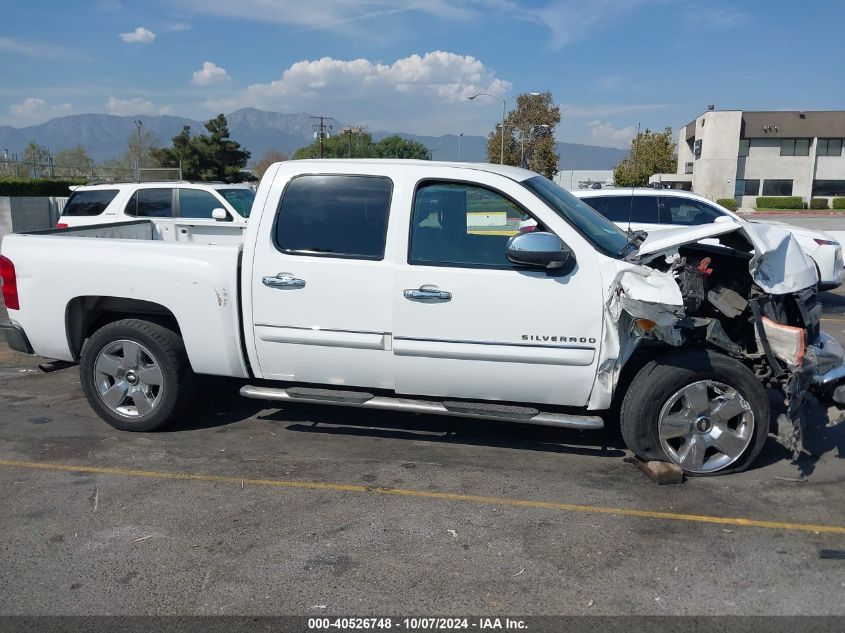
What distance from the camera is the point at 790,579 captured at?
350cm

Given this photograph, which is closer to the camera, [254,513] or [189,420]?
[254,513]

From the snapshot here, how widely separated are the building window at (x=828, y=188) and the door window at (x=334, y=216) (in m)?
69.2

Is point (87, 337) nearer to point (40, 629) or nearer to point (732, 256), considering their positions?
point (40, 629)

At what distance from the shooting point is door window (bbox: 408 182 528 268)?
475cm

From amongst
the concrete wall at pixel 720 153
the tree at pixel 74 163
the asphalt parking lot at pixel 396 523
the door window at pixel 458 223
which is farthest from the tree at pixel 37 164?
the concrete wall at pixel 720 153

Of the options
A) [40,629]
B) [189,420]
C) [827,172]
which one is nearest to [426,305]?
[189,420]

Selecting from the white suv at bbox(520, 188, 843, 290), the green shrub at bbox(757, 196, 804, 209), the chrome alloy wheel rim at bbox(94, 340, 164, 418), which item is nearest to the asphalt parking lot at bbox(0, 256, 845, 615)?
the chrome alloy wheel rim at bbox(94, 340, 164, 418)

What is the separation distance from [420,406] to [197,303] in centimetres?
175

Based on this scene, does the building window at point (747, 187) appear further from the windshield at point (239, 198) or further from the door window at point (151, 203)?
the door window at point (151, 203)

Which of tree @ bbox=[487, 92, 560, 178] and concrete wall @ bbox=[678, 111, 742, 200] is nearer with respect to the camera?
tree @ bbox=[487, 92, 560, 178]

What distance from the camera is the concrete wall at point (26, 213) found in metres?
18.9

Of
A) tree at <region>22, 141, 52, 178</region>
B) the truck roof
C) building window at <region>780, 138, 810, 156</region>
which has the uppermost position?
building window at <region>780, 138, 810, 156</region>

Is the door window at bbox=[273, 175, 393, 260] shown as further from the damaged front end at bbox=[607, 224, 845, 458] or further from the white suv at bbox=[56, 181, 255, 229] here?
the white suv at bbox=[56, 181, 255, 229]

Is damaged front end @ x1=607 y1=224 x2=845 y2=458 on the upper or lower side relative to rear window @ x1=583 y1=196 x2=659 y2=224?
lower
